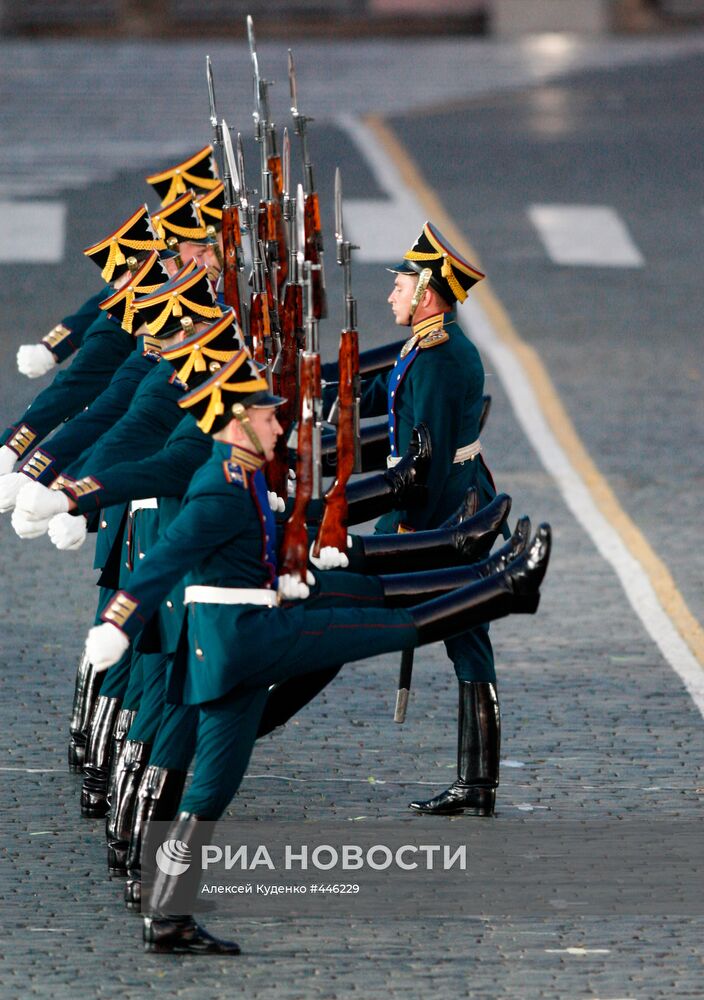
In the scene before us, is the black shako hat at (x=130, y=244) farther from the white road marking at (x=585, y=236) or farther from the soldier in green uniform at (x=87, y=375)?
the white road marking at (x=585, y=236)

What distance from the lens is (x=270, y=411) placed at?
7.51 meters

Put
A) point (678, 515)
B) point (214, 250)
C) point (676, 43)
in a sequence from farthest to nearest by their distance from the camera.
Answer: point (676, 43)
point (678, 515)
point (214, 250)

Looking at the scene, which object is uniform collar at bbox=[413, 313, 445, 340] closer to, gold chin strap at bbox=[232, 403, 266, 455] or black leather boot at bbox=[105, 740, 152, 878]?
gold chin strap at bbox=[232, 403, 266, 455]

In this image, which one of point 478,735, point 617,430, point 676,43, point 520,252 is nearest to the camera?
point 478,735

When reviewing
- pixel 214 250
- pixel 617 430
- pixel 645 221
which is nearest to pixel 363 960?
pixel 214 250

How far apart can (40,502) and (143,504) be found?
687 mm

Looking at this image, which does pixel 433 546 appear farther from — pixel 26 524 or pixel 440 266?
pixel 26 524

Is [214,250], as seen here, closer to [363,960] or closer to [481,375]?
[481,375]

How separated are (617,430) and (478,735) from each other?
772 centimetres

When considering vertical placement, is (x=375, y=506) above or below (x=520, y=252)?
above

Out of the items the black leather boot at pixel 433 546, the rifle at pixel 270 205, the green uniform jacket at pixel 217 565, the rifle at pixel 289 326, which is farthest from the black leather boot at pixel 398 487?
the green uniform jacket at pixel 217 565

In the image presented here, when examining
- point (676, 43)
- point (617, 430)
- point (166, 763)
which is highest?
point (166, 763)

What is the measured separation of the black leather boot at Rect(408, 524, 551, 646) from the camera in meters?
7.70

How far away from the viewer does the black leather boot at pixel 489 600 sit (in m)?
7.70
